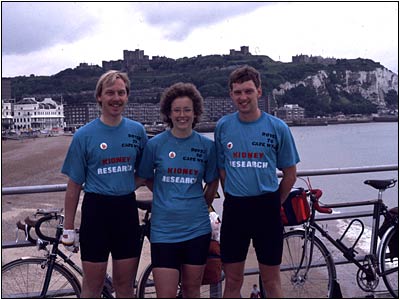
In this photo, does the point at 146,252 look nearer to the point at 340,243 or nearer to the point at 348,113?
the point at 340,243

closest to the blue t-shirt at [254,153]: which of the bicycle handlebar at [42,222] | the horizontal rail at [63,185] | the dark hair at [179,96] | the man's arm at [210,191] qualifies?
the man's arm at [210,191]

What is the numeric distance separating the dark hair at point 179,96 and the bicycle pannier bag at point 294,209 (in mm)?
1071

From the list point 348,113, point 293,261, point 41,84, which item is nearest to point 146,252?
point 293,261

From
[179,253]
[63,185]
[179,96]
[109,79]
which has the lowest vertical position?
[179,253]

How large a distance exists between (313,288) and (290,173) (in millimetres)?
1533

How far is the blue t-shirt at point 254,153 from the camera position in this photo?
142 inches

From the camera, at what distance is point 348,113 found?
86938mm

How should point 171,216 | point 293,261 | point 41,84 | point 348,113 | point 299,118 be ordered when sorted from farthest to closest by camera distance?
point 348,113, point 41,84, point 299,118, point 293,261, point 171,216

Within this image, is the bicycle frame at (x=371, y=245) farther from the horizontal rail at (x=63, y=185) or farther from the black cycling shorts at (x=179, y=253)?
the black cycling shorts at (x=179, y=253)

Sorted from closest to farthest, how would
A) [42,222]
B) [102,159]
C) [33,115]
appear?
[102,159]
[42,222]
[33,115]

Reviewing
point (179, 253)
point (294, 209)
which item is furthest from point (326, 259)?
point (179, 253)

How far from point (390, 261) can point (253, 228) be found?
5.87ft

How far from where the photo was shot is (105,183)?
11.7 feet

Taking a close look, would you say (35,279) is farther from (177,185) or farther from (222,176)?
(222,176)
